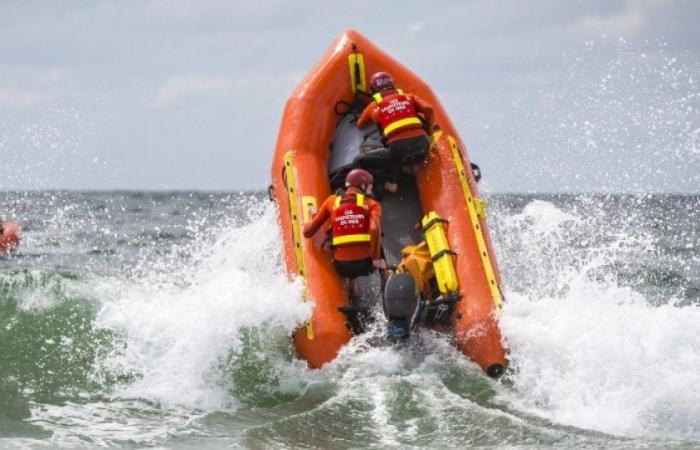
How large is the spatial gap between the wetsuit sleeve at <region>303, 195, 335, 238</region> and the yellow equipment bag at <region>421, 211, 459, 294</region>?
731 mm

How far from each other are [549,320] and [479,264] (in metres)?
0.68

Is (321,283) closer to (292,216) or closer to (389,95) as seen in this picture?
(292,216)

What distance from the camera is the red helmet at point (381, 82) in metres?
7.73

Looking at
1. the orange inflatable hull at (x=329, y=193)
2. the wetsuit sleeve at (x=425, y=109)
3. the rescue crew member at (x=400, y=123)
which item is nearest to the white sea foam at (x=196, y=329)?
the orange inflatable hull at (x=329, y=193)

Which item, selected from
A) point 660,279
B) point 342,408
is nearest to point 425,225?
point 342,408

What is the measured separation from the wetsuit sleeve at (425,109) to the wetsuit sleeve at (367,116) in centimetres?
34

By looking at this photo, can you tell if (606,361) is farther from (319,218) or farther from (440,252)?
(319,218)

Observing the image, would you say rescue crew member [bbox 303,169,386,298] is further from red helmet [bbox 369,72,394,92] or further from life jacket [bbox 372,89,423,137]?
red helmet [bbox 369,72,394,92]

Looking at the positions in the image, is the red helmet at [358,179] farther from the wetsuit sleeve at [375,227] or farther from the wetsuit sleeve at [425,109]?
the wetsuit sleeve at [425,109]

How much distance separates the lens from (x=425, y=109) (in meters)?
7.65

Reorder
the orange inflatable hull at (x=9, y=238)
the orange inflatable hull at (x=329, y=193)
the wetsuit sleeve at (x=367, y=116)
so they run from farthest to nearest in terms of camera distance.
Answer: the orange inflatable hull at (x=9, y=238)
the wetsuit sleeve at (x=367, y=116)
the orange inflatable hull at (x=329, y=193)

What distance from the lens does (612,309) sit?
6.24m

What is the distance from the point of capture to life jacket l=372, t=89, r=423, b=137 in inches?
287

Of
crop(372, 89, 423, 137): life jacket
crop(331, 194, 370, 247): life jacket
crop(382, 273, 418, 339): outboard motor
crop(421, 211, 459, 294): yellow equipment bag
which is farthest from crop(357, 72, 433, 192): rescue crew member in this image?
crop(382, 273, 418, 339): outboard motor
